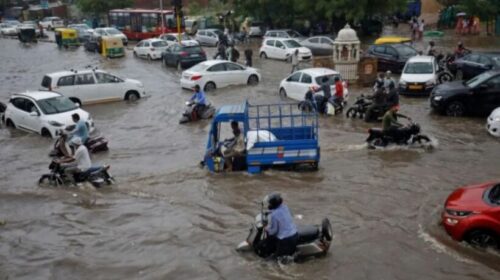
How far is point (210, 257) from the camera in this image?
10031 millimetres

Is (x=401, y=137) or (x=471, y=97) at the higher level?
(x=471, y=97)

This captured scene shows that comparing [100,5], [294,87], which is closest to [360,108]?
[294,87]

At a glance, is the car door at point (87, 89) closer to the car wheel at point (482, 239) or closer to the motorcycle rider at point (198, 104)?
the motorcycle rider at point (198, 104)

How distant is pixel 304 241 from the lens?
376 inches

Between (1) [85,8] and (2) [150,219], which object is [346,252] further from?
(1) [85,8]

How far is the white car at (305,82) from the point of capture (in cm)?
2203

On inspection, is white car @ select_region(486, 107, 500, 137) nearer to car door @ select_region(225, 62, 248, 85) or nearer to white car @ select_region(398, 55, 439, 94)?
white car @ select_region(398, 55, 439, 94)

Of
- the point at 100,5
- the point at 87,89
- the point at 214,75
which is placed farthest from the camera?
the point at 100,5

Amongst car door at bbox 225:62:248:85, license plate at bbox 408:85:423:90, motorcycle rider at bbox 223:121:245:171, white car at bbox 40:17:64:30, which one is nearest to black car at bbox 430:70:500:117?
license plate at bbox 408:85:423:90

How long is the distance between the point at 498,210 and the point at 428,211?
101 inches

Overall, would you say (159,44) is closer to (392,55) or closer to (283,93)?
(392,55)

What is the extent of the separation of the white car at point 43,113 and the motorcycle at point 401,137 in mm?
8898

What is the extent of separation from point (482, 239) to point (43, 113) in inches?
565

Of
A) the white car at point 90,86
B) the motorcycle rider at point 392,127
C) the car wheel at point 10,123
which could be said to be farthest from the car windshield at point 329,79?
the car wheel at point 10,123
